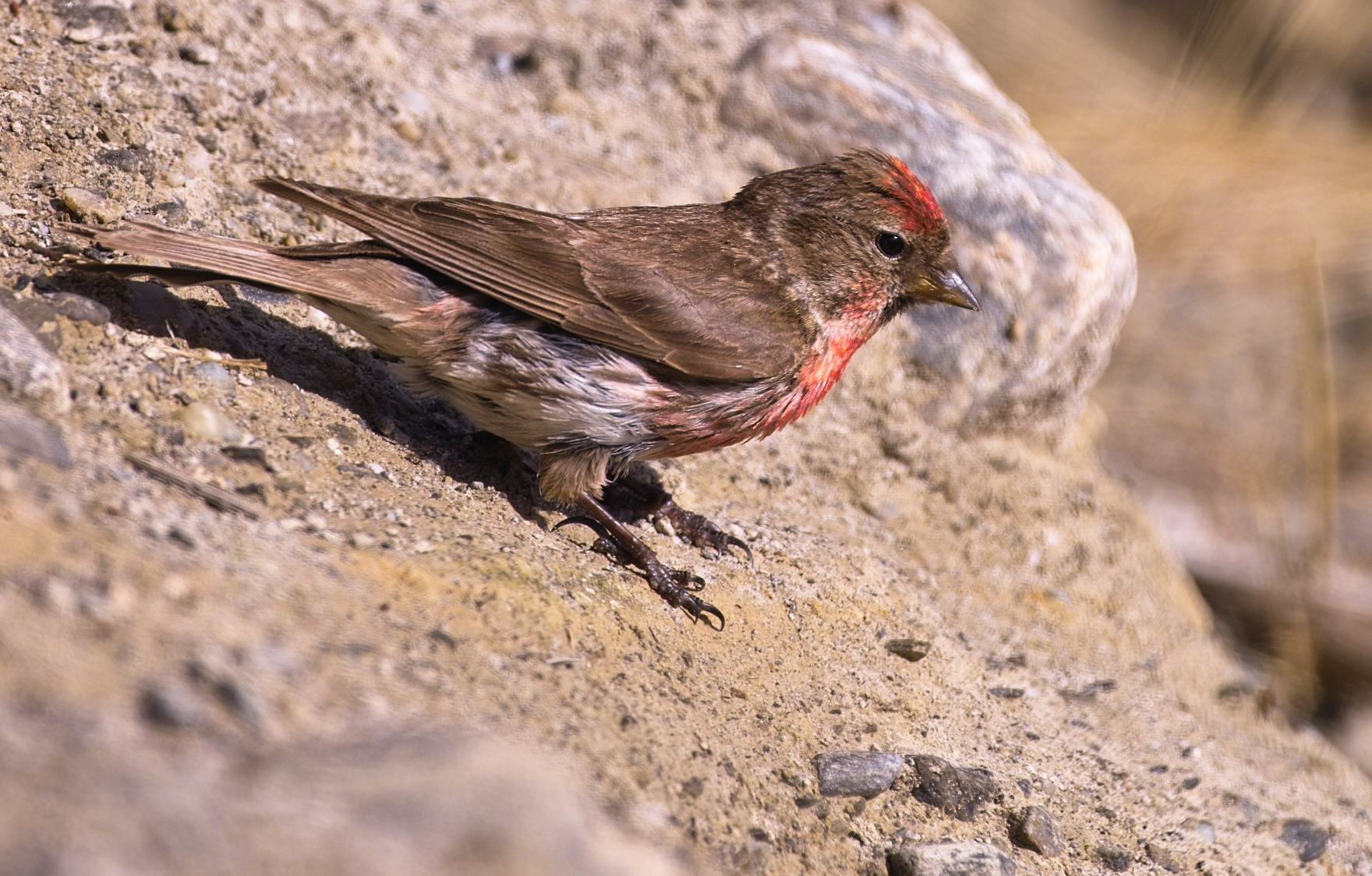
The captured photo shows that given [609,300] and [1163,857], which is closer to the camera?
[1163,857]

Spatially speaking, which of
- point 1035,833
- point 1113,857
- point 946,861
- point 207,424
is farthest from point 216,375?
point 1113,857

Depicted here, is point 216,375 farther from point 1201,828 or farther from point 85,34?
point 1201,828

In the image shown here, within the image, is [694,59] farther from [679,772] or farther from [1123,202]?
[679,772]

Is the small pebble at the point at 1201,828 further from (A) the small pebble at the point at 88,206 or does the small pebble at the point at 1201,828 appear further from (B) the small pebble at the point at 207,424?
(A) the small pebble at the point at 88,206

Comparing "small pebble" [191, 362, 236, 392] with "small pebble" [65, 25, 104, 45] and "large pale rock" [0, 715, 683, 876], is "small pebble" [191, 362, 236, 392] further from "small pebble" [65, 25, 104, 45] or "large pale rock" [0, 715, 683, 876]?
"small pebble" [65, 25, 104, 45]

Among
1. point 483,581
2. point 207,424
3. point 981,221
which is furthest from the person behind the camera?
point 981,221

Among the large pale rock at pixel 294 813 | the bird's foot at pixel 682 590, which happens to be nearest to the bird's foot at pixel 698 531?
the bird's foot at pixel 682 590

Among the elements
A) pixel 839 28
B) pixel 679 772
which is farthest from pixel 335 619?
pixel 839 28
